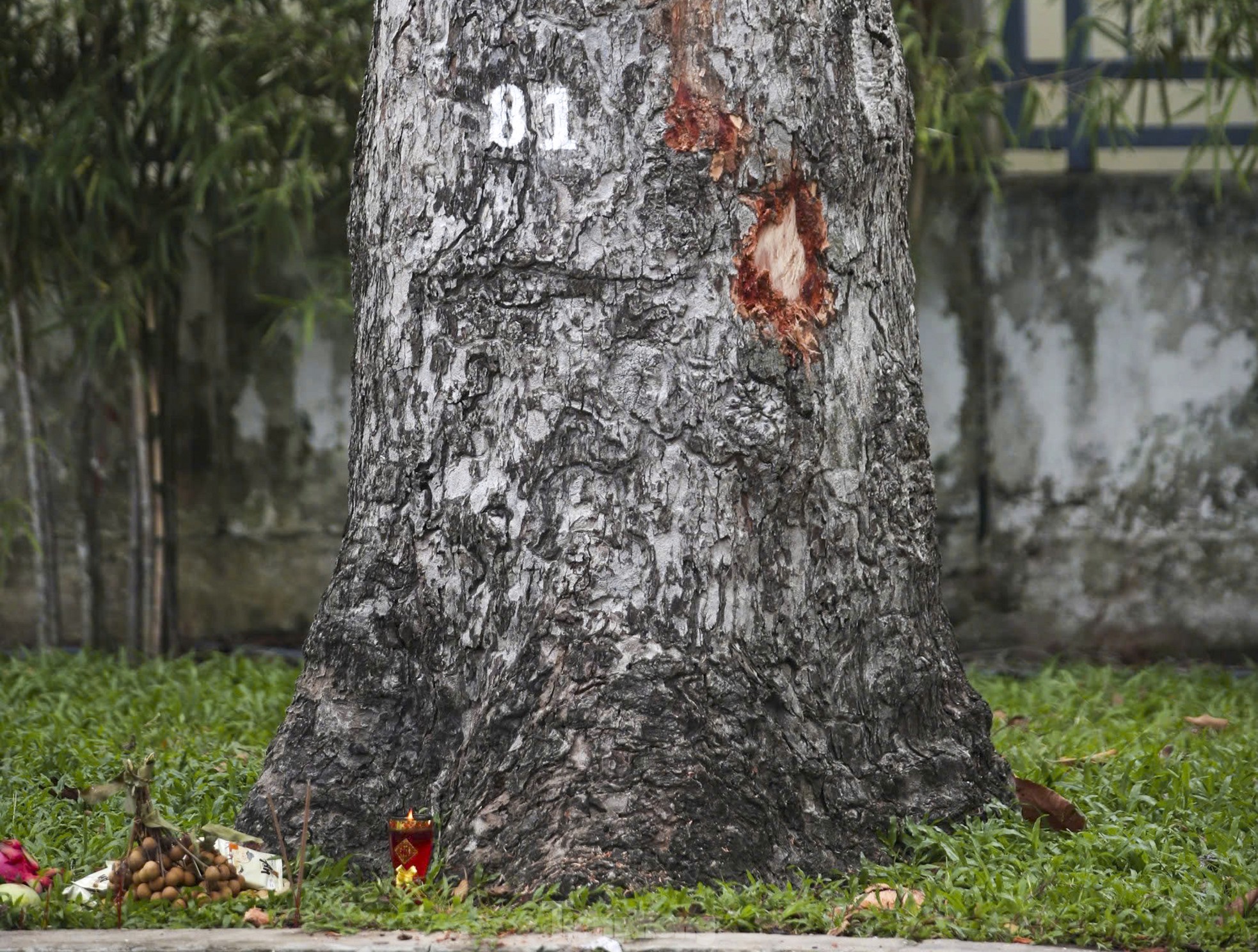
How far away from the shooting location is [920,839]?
270cm

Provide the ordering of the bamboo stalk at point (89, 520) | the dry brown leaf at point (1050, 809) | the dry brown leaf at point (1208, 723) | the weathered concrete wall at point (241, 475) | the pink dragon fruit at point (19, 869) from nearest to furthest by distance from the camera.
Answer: the pink dragon fruit at point (19, 869), the dry brown leaf at point (1050, 809), the dry brown leaf at point (1208, 723), the bamboo stalk at point (89, 520), the weathered concrete wall at point (241, 475)

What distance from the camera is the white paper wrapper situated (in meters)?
2.49

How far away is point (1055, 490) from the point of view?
5629mm

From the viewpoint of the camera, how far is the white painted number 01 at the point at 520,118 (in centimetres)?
256

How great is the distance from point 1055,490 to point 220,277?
3.36 metres

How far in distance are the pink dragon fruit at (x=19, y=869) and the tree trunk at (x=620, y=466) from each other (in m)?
0.38

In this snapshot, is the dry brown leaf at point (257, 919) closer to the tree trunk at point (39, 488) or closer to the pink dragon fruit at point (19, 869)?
the pink dragon fruit at point (19, 869)

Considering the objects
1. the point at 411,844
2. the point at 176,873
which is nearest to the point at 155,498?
the point at 176,873

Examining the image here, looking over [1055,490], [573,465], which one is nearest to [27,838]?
[573,465]

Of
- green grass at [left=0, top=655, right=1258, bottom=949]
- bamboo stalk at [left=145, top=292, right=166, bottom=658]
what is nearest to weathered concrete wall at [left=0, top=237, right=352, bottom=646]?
bamboo stalk at [left=145, top=292, right=166, bottom=658]

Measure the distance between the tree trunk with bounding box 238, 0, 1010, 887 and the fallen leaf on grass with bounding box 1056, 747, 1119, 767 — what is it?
1.00m

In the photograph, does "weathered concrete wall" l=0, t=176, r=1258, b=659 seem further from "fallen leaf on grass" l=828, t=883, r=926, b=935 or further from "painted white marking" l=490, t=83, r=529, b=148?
"fallen leaf on grass" l=828, t=883, r=926, b=935

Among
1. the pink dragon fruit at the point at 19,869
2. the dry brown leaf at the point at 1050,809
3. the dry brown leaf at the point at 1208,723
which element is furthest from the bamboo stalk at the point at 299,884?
the dry brown leaf at the point at 1208,723

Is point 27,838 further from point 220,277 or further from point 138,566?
point 220,277
